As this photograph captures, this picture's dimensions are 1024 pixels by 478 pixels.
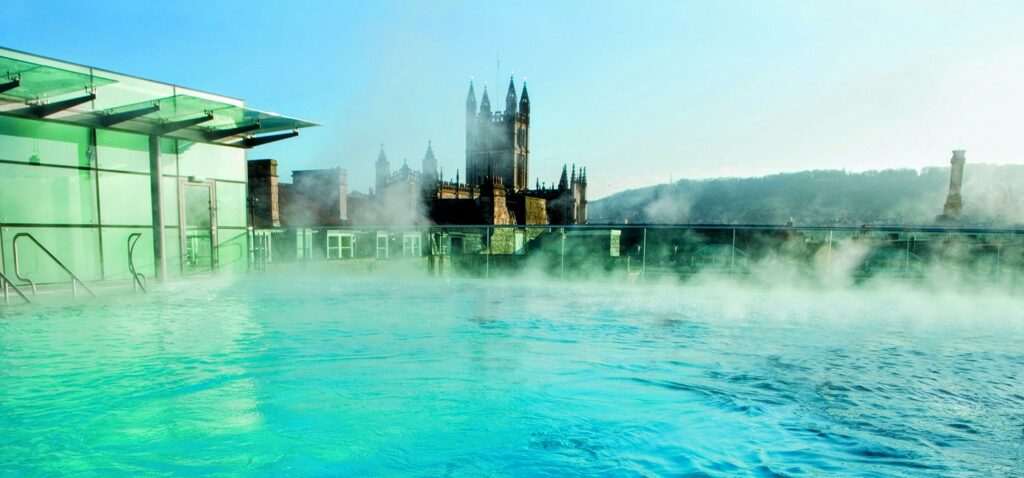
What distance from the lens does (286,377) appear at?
4984mm

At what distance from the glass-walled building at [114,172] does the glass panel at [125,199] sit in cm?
2

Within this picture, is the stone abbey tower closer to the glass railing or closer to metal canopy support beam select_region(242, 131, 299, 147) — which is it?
the glass railing

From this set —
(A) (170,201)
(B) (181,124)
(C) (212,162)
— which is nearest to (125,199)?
(A) (170,201)

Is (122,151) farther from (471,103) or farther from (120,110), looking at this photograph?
(471,103)

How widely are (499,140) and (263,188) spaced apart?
63.6m

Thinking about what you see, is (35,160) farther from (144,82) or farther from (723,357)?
(723,357)

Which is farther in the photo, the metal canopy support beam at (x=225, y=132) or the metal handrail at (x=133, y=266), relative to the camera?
the metal canopy support beam at (x=225, y=132)

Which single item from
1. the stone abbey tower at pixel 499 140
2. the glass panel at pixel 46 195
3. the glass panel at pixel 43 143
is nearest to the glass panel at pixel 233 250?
the glass panel at pixel 46 195

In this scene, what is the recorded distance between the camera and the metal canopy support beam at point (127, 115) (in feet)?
30.9

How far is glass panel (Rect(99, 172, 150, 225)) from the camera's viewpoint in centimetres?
1027

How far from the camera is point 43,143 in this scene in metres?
9.34

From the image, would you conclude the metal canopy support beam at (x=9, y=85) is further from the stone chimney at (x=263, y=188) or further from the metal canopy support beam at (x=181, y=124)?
the stone chimney at (x=263, y=188)

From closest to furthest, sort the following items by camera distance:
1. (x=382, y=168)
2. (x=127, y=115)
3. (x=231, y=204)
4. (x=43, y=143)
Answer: (x=43, y=143) < (x=127, y=115) < (x=231, y=204) < (x=382, y=168)

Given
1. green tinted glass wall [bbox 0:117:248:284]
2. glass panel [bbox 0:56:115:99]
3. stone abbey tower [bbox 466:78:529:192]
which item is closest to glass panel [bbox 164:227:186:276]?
green tinted glass wall [bbox 0:117:248:284]
